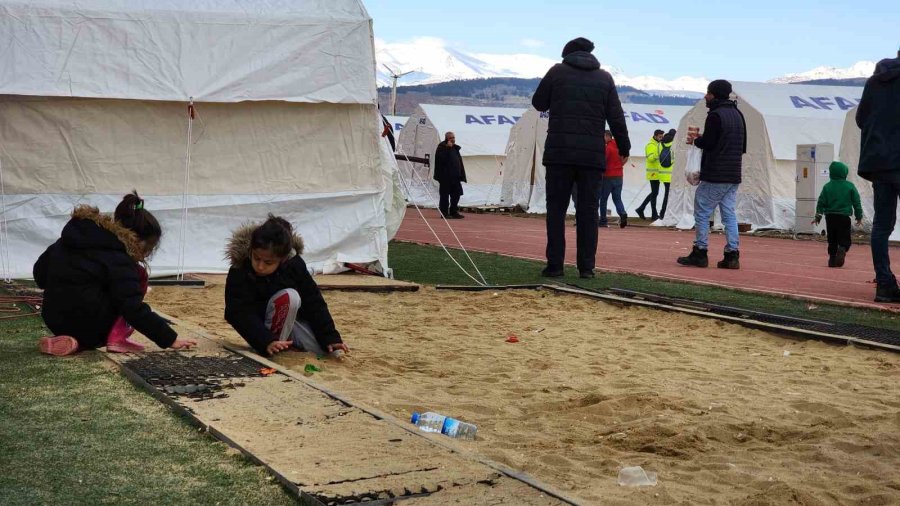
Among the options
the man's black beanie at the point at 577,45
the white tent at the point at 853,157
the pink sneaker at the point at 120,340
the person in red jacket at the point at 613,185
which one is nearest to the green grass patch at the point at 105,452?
the pink sneaker at the point at 120,340

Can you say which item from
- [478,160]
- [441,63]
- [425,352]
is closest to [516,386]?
[425,352]

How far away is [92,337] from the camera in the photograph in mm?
6539

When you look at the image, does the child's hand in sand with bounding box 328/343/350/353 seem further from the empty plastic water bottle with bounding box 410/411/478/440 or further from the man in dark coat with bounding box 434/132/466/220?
the man in dark coat with bounding box 434/132/466/220

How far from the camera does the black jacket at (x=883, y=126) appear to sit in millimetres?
9852

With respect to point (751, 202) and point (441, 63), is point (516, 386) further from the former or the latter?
point (441, 63)

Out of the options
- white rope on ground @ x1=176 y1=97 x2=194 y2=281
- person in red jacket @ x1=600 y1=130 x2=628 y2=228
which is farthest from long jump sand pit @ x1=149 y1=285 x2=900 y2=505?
person in red jacket @ x1=600 y1=130 x2=628 y2=228

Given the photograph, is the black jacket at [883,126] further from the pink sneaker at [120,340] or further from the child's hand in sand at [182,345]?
the pink sneaker at [120,340]

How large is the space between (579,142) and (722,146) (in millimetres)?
2188

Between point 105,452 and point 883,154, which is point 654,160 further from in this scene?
point 105,452

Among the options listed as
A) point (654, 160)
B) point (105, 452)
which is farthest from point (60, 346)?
point (654, 160)

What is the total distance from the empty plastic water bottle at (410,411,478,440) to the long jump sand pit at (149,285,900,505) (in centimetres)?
12

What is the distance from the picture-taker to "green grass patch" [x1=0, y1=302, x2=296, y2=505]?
382 cm

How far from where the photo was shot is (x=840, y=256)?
14.3m

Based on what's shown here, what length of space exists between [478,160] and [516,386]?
28951 mm
